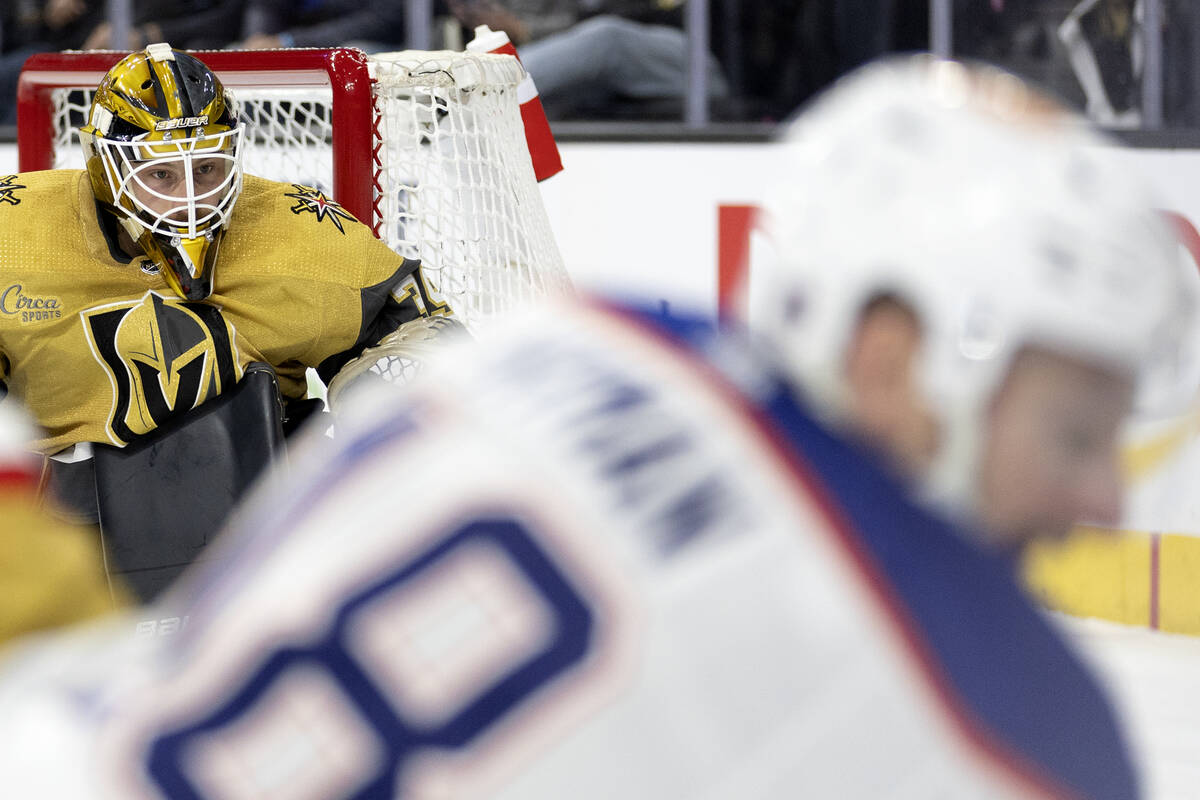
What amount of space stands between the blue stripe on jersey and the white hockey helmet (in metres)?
0.03

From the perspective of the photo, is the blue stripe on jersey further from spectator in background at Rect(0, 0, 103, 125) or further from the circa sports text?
spectator in background at Rect(0, 0, 103, 125)

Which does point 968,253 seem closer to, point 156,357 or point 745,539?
point 745,539

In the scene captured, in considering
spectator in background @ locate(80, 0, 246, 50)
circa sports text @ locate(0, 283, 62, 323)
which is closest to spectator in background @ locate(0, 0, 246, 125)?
spectator in background @ locate(80, 0, 246, 50)

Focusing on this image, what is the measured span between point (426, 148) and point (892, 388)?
2.19 metres

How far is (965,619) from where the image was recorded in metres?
0.54

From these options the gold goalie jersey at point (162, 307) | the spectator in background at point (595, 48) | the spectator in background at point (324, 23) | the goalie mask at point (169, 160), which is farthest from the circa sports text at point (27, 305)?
the spectator in background at point (324, 23)

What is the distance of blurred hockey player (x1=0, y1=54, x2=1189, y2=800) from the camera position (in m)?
0.52

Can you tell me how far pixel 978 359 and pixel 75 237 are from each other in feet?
5.62

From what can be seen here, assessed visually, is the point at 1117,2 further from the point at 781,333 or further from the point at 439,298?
the point at 781,333

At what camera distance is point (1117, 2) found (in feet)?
13.0

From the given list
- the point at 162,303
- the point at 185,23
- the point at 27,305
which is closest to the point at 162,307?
the point at 162,303

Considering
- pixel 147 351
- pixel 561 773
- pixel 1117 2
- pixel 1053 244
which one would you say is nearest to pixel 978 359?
pixel 1053 244

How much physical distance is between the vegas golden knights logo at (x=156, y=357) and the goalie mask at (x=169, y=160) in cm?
4

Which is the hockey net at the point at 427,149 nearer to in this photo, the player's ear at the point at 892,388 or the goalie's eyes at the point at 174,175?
the goalie's eyes at the point at 174,175
